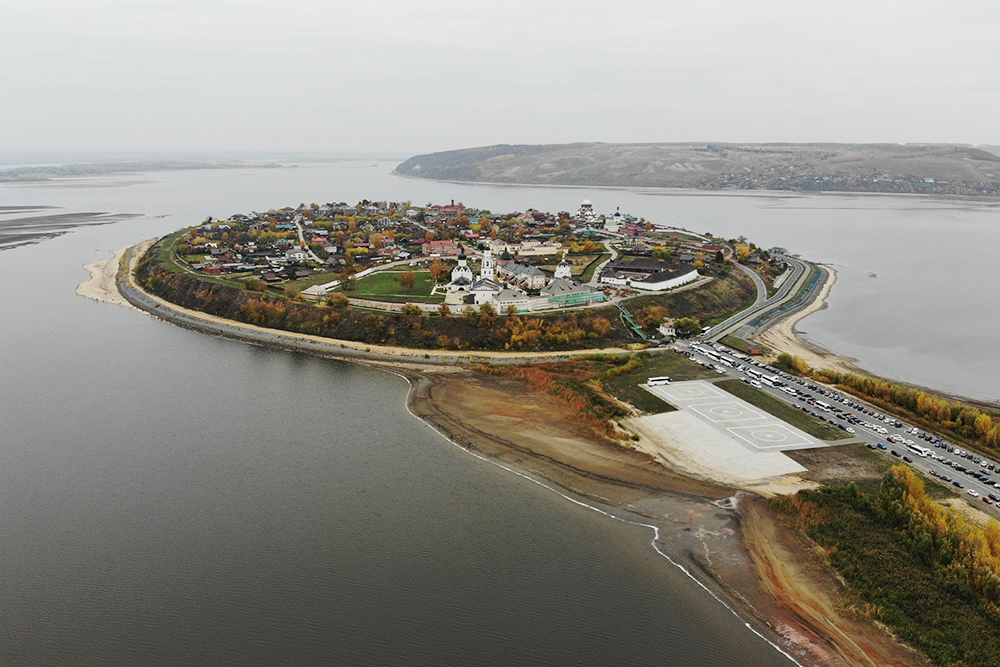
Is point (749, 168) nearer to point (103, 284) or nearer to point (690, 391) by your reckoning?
point (103, 284)

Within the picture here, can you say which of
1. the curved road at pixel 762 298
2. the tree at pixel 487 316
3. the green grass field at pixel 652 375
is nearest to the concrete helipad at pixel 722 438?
the green grass field at pixel 652 375

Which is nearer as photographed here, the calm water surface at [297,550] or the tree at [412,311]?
the calm water surface at [297,550]

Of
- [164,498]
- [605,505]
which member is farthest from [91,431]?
[605,505]

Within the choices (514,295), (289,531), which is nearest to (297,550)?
(289,531)

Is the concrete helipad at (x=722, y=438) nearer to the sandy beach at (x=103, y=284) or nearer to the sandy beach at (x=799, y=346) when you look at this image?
the sandy beach at (x=799, y=346)

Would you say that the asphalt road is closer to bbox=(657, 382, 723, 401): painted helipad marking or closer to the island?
the island

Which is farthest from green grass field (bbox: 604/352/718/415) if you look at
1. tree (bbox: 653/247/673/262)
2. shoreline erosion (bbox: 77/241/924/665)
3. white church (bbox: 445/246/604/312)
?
tree (bbox: 653/247/673/262)

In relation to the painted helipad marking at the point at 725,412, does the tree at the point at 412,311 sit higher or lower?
higher
